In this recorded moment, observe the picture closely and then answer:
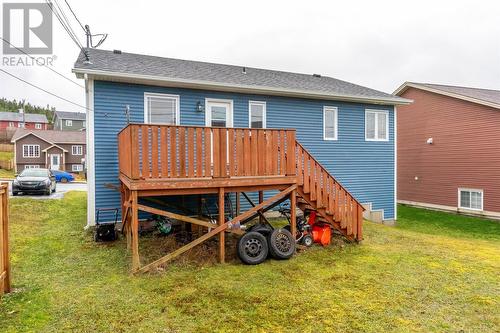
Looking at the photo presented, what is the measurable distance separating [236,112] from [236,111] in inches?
1.2

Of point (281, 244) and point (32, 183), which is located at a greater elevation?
point (32, 183)

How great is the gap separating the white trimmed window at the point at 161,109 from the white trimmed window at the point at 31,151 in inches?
1241

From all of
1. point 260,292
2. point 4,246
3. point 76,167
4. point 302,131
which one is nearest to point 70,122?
point 76,167

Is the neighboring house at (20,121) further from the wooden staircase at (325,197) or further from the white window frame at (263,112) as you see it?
the wooden staircase at (325,197)

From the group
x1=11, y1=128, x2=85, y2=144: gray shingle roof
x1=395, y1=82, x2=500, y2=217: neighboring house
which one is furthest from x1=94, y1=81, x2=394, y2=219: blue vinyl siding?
x1=11, y1=128, x2=85, y2=144: gray shingle roof

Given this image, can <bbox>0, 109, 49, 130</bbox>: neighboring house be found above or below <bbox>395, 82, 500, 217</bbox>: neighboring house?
above

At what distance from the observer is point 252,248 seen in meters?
6.36

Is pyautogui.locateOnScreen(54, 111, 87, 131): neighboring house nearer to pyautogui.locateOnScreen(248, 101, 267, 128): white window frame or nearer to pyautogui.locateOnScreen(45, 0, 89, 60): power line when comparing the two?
pyautogui.locateOnScreen(45, 0, 89, 60): power line

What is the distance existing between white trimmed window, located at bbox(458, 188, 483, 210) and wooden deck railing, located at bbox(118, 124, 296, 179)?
12.4 metres

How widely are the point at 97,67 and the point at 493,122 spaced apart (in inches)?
618

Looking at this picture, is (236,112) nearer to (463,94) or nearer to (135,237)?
(135,237)

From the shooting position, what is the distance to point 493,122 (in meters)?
14.1

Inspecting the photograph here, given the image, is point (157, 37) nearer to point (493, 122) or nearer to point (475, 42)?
point (493, 122)

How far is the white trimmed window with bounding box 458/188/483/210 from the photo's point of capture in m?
14.9
